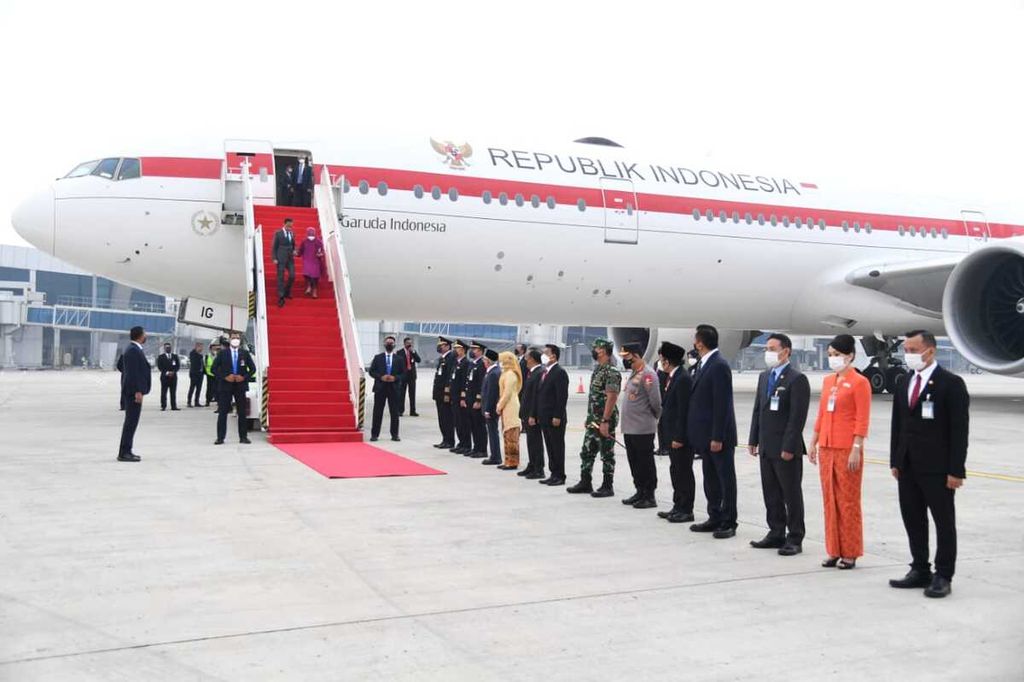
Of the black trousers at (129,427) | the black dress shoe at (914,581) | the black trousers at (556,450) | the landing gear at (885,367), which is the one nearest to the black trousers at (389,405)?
the black trousers at (129,427)

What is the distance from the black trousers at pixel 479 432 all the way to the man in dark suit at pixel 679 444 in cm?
355

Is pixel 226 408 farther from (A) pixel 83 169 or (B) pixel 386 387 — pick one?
(A) pixel 83 169

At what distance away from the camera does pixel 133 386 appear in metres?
9.45

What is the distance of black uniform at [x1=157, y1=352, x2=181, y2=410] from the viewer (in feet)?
54.7

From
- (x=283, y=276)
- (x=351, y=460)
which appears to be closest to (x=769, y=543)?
(x=351, y=460)

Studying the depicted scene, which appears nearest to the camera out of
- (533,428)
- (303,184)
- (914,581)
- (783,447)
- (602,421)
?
(914,581)

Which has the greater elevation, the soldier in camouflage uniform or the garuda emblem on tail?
the garuda emblem on tail

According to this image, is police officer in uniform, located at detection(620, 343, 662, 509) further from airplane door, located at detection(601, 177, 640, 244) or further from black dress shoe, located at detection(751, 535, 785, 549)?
airplane door, located at detection(601, 177, 640, 244)

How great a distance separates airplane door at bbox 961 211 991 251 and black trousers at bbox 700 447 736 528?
16.0m

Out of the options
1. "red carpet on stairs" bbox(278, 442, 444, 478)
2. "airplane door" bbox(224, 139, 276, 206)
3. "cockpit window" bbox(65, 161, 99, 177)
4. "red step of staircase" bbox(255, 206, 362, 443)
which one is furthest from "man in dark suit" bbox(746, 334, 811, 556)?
"cockpit window" bbox(65, 161, 99, 177)

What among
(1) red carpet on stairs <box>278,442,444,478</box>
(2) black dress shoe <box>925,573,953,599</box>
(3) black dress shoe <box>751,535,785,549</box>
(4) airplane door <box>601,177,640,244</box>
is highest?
(4) airplane door <box>601,177,640,244</box>

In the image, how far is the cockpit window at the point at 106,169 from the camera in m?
12.6

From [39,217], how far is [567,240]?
298 inches

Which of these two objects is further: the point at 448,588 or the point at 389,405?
the point at 389,405
